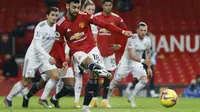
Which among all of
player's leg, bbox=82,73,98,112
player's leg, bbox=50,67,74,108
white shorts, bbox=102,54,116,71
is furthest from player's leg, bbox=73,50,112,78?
white shorts, bbox=102,54,116,71

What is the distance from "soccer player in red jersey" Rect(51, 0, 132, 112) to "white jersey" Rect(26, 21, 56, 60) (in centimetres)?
216

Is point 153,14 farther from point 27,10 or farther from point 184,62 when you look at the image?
point 27,10

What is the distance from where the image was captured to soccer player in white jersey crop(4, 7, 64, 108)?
1474cm

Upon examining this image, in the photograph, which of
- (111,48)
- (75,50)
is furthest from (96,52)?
(111,48)

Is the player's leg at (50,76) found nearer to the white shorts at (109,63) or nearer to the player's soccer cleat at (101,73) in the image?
the white shorts at (109,63)

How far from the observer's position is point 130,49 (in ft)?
53.1

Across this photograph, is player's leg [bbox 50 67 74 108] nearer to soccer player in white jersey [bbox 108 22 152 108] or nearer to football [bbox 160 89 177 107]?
soccer player in white jersey [bbox 108 22 152 108]

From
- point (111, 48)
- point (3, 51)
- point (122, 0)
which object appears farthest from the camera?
point (122, 0)

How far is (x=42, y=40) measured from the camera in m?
15.0

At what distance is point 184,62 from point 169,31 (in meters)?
1.33

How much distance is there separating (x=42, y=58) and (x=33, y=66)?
0.26 m

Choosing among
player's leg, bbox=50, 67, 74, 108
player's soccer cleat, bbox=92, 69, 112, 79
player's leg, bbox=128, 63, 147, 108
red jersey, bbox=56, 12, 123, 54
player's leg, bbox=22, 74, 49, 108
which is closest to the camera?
player's soccer cleat, bbox=92, 69, 112, 79

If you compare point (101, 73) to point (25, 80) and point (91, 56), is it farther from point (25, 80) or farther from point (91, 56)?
point (25, 80)

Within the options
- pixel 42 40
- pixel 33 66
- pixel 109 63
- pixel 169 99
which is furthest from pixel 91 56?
pixel 109 63
